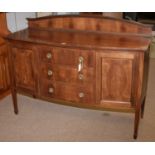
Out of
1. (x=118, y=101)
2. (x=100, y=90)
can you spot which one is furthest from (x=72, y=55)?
(x=118, y=101)

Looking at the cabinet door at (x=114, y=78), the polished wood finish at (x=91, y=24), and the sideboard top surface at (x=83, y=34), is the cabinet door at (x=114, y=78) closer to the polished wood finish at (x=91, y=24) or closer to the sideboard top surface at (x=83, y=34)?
the sideboard top surface at (x=83, y=34)

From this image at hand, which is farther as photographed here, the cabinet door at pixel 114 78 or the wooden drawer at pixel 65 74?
the wooden drawer at pixel 65 74

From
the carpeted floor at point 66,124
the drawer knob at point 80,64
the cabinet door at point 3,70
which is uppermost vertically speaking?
the drawer knob at point 80,64

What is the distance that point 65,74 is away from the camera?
226 cm

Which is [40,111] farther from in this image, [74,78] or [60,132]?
[74,78]

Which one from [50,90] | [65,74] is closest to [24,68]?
[50,90]

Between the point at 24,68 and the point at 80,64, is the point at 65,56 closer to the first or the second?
the point at 80,64

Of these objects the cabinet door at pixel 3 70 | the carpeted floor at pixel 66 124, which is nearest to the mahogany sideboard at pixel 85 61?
the carpeted floor at pixel 66 124

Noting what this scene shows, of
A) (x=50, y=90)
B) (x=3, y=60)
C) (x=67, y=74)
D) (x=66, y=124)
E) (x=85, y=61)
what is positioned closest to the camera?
(x=85, y=61)

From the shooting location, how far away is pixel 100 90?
2209 mm

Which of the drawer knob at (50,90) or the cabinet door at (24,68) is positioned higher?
the cabinet door at (24,68)

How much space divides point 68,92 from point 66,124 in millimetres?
396

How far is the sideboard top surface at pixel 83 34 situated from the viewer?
2.11 meters

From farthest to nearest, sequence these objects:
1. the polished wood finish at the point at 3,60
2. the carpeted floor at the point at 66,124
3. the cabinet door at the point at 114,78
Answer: the polished wood finish at the point at 3,60
the carpeted floor at the point at 66,124
the cabinet door at the point at 114,78
